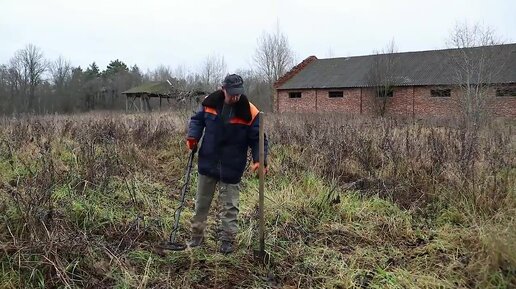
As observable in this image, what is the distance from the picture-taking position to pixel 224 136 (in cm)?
391

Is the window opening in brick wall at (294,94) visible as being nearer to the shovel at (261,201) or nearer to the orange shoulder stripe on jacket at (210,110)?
the orange shoulder stripe on jacket at (210,110)

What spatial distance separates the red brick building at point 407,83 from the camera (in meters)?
18.5

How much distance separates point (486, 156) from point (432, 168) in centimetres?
83

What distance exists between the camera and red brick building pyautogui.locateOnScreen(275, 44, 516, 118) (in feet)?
60.5

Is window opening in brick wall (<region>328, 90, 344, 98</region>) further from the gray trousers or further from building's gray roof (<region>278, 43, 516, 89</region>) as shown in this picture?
the gray trousers

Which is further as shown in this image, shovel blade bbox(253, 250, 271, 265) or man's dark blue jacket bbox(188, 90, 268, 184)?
man's dark blue jacket bbox(188, 90, 268, 184)

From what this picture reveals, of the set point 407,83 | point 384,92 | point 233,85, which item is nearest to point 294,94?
point 384,92

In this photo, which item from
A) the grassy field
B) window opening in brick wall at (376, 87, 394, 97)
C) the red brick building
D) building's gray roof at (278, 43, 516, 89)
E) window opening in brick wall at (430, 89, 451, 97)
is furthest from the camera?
window opening in brick wall at (376, 87, 394, 97)

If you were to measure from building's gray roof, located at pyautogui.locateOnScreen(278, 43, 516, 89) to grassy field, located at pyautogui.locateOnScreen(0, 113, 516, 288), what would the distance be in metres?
14.3

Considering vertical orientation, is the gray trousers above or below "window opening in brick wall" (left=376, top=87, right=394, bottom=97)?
below

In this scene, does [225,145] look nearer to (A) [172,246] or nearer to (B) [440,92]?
(A) [172,246]

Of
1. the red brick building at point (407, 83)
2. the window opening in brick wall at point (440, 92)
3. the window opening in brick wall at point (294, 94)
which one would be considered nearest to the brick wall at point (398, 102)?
the red brick building at point (407, 83)

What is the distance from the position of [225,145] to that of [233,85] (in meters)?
0.60

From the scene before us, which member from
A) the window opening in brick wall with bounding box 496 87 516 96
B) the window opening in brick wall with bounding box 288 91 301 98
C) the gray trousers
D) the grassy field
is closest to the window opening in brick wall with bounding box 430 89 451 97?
the window opening in brick wall with bounding box 496 87 516 96
